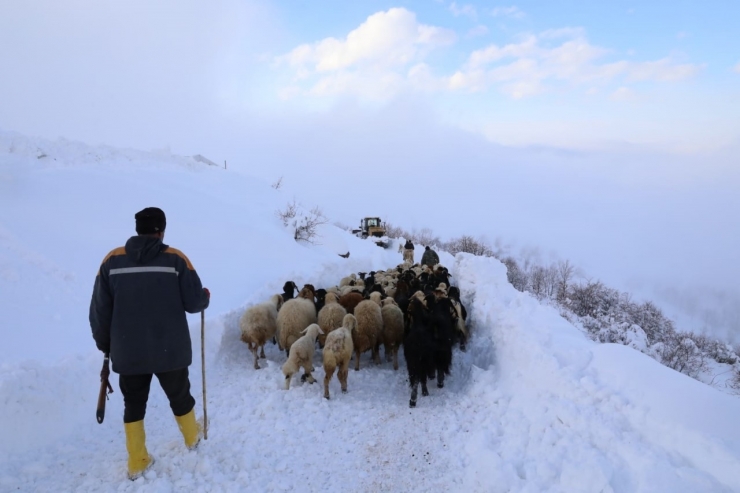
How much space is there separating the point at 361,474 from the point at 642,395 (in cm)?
267

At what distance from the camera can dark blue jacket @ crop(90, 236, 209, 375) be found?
3248 millimetres

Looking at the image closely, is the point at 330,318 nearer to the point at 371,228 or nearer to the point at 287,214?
the point at 287,214

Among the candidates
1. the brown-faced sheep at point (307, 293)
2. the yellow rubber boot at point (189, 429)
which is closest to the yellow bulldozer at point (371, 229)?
the brown-faced sheep at point (307, 293)

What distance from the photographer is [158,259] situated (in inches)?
130

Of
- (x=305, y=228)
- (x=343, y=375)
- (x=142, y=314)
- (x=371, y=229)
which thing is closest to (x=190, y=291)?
(x=142, y=314)

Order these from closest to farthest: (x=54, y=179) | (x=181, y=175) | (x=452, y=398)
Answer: (x=452, y=398)
(x=54, y=179)
(x=181, y=175)

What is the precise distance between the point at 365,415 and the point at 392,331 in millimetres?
1965

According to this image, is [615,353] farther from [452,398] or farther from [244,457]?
[244,457]

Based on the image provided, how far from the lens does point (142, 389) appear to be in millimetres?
3453

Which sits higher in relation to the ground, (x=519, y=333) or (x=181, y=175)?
(x=181, y=175)

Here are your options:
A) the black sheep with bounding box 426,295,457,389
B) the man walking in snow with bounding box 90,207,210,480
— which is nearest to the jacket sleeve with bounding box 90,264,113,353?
the man walking in snow with bounding box 90,207,210,480

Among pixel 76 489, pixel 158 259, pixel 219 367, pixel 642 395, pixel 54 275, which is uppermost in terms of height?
pixel 158 259

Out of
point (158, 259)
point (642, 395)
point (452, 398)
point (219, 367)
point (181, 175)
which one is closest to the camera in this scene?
point (158, 259)

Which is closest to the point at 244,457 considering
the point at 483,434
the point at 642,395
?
the point at 483,434
